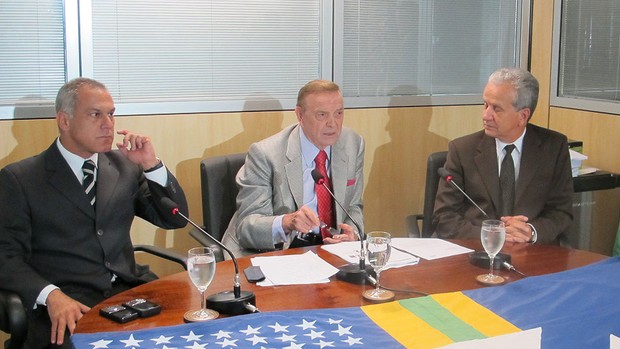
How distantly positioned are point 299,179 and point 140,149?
0.70 metres

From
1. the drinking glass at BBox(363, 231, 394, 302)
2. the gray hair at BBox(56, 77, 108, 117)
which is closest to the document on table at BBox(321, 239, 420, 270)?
the drinking glass at BBox(363, 231, 394, 302)

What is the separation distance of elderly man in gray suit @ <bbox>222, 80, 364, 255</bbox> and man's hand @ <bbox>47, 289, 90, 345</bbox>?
2.61 feet

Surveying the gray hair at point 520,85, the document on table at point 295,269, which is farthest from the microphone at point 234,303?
the gray hair at point 520,85

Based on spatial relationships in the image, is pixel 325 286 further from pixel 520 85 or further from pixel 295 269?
pixel 520 85

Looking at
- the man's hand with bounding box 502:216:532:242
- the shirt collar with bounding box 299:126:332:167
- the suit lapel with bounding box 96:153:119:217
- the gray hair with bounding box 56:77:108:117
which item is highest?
the gray hair with bounding box 56:77:108:117

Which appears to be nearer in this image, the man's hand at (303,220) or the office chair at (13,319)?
the office chair at (13,319)

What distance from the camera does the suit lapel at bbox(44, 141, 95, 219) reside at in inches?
103

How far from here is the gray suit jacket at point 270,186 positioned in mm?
2887

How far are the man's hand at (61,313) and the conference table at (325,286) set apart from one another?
321 mm

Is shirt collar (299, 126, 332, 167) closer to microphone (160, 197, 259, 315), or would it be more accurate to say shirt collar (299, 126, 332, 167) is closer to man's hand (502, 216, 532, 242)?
man's hand (502, 216, 532, 242)

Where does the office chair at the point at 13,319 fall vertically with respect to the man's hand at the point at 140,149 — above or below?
below

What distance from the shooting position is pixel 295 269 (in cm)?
227

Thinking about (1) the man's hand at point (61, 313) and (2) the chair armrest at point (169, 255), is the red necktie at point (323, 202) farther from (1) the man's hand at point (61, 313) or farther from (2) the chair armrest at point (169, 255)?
(1) the man's hand at point (61, 313)

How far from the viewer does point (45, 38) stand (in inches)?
132
